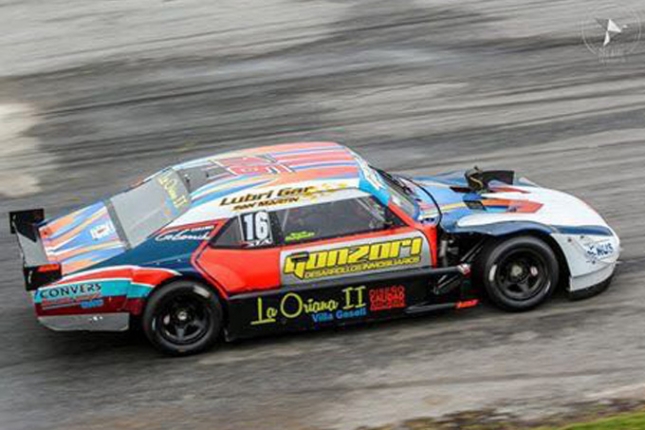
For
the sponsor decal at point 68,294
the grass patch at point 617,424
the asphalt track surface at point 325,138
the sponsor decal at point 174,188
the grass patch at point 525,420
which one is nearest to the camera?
the grass patch at point 617,424

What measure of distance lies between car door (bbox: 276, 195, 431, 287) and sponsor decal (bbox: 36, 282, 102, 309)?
61.7 inches

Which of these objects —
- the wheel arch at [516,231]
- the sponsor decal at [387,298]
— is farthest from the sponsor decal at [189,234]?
the wheel arch at [516,231]

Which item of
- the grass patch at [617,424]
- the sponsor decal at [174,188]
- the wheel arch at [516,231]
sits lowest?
the grass patch at [617,424]

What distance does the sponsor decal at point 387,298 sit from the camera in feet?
32.5

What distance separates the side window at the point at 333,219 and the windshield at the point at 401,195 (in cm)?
23

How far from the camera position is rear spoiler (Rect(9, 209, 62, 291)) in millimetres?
9578

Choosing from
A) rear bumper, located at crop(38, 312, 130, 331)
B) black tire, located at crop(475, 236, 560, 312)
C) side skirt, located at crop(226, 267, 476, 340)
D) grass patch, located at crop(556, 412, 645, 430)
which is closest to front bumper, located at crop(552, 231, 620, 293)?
black tire, located at crop(475, 236, 560, 312)

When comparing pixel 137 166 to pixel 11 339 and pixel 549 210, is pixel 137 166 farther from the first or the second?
pixel 549 210

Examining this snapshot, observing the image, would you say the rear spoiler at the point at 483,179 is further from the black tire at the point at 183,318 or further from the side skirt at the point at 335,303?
the black tire at the point at 183,318

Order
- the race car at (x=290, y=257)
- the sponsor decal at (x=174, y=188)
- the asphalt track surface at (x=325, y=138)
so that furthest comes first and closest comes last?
the sponsor decal at (x=174, y=188)
the race car at (x=290, y=257)
the asphalt track surface at (x=325, y=138)

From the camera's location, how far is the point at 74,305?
9.55 m

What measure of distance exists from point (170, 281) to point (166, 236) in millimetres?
382

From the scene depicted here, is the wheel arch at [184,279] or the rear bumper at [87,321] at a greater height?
the wheel arch at [184,279]

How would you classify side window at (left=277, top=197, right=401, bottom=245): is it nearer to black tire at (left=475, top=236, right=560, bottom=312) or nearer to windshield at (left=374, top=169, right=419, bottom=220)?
windshield at (left=374, top=169, right=419, bottom=220)
